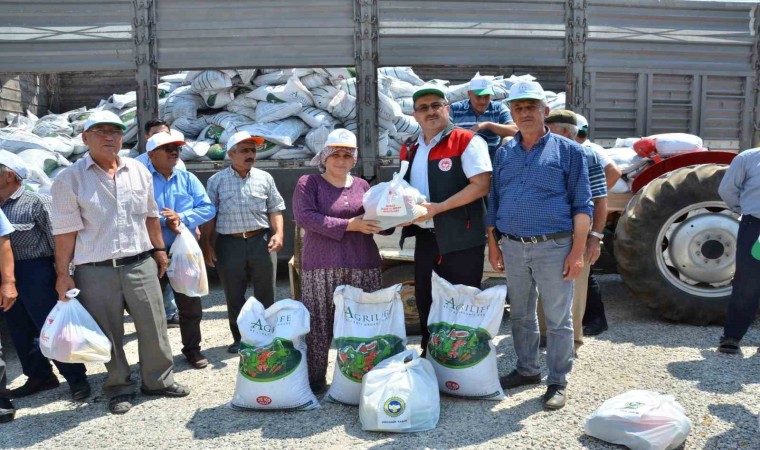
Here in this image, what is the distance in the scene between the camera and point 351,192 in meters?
3.65

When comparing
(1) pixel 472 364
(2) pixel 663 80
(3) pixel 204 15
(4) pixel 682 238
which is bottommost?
(1) pixel 472 364

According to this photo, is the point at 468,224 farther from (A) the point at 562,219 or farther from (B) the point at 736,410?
(B) the point at 736,410

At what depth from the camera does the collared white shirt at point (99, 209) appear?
3453mm

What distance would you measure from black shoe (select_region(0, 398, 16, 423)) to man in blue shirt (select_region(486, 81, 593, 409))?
2812mm

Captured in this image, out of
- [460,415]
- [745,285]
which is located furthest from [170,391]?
[745,285]

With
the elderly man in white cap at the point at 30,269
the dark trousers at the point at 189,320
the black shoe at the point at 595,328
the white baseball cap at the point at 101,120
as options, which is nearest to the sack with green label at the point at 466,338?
the black shoe at the point at 595,328

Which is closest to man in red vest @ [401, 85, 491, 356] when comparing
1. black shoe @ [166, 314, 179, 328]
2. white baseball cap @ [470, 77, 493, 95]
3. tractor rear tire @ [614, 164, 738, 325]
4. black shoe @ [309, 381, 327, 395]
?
black shoe @ [309, 381, 327, 395]

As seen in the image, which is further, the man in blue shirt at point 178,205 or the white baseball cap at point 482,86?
the white baseball cap at point 482,86

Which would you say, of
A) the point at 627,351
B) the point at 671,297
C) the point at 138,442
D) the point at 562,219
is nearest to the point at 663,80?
the point at 671,297

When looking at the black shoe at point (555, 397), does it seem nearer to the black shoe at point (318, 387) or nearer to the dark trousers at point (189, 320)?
the black shoe at point (318, 387)

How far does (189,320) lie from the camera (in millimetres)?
4320

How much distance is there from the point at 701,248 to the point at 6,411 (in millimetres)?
4658

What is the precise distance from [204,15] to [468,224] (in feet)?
11.0

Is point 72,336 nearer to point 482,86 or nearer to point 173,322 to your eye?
point 173,322
